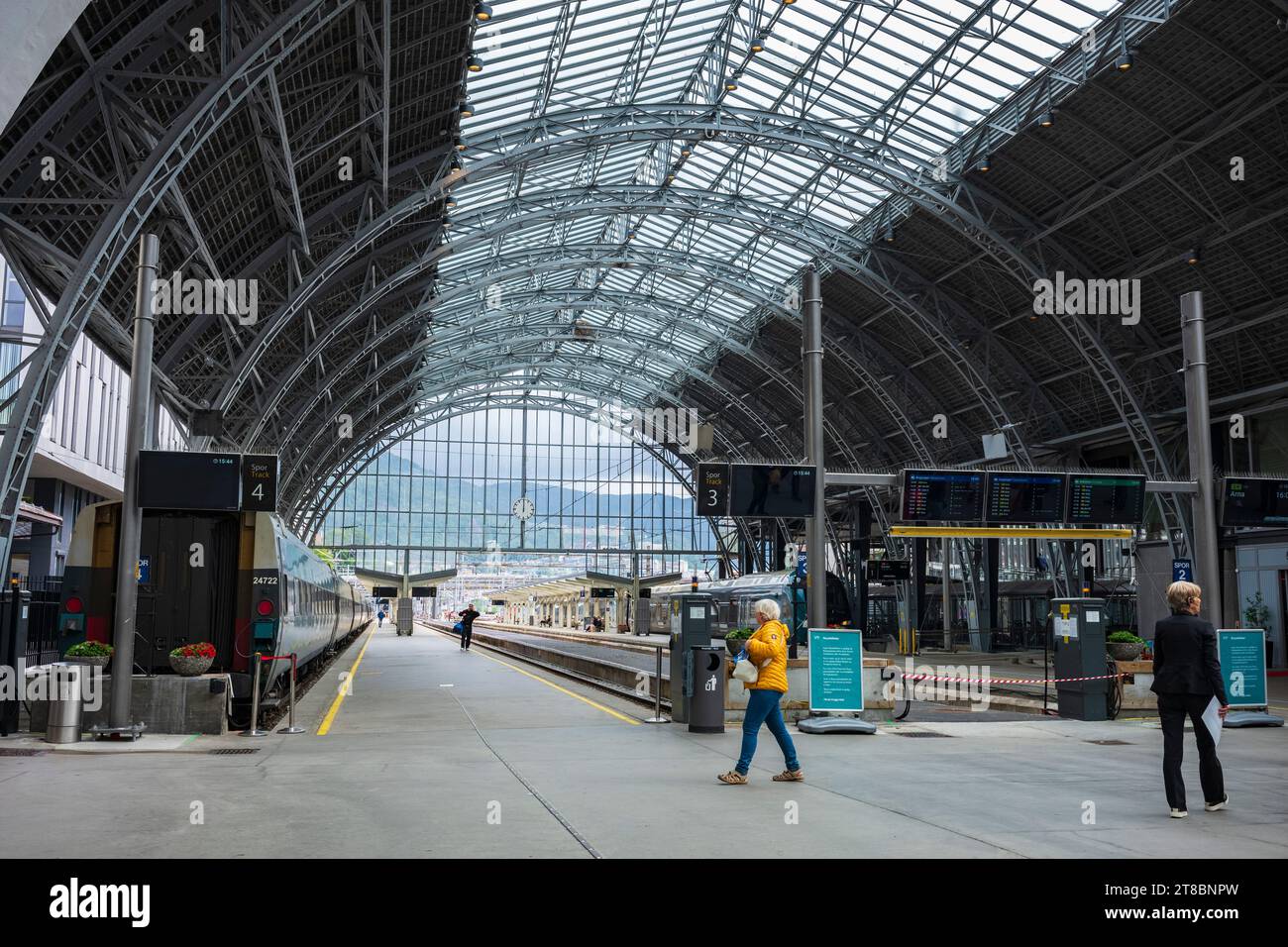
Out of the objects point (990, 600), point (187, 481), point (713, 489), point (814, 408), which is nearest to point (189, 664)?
point (187, 481)

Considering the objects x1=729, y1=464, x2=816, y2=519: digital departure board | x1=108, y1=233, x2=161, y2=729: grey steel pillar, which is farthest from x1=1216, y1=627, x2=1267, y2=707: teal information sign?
x1=108, y1=233, x2=161, y2=729: grey steel pillar

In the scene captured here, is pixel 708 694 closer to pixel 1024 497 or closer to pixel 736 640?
pixel 736 640

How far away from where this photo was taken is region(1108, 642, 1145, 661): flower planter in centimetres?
1742

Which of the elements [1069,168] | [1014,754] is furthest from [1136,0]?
[1014,754]

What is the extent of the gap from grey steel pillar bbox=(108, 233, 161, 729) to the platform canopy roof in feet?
17.1

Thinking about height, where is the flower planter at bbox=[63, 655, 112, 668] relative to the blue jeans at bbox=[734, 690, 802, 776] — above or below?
above

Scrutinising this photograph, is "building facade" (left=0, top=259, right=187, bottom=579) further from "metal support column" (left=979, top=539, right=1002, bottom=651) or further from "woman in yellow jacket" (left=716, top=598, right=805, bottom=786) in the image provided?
"metal support column" (left=979, top=539, right=1002, bottom=651)

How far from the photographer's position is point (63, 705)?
12.1m

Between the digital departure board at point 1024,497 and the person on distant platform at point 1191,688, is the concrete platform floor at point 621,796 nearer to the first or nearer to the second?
the person on distant platform at point 1191,688

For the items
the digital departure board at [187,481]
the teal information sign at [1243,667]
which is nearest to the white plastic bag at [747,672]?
the digital departure board at [187,481]

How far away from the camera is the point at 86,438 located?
31.5 m

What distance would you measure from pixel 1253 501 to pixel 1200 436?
3.88 meters

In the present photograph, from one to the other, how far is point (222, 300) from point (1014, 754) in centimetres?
2378

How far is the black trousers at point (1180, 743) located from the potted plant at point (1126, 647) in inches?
380
